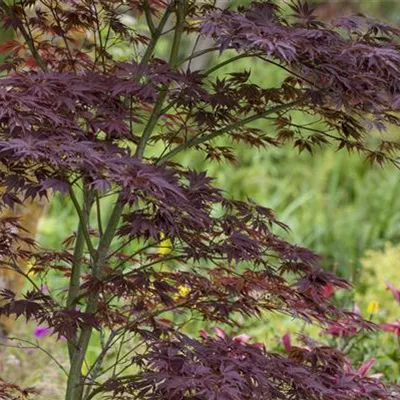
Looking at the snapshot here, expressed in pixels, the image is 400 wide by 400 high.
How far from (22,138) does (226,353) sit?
0.83 meters

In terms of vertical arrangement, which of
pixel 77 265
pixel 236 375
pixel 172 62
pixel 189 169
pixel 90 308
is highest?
pixel 172 62

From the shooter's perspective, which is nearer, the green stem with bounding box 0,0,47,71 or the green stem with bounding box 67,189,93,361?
the green stem with bounding box 0,0,47,71

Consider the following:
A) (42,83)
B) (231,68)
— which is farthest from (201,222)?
(231,68)

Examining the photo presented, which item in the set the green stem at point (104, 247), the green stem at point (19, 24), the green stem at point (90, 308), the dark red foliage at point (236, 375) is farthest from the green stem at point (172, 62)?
the dark red foliage at point (236, 375)

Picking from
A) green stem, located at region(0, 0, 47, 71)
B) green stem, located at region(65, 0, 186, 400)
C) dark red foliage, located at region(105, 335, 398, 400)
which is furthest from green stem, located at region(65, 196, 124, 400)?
green stem, located at region(0, 0, 47, 71)

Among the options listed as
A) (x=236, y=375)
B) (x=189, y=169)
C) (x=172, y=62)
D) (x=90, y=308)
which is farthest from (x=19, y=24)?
(x=236, y=375)

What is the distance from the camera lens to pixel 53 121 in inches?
92.3

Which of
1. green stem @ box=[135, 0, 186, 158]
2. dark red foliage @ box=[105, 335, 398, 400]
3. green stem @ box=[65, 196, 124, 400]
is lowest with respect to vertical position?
dark red foliage @ box=[105, 335, 398, 400]

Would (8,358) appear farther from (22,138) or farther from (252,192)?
(252,192)

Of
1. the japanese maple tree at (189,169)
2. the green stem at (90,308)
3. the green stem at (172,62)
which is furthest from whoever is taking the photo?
the green stem at (90,308)

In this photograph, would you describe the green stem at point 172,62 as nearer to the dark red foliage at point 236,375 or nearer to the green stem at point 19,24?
the green stem at point 19,24

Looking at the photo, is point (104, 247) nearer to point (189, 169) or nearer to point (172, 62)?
point (189, 169)

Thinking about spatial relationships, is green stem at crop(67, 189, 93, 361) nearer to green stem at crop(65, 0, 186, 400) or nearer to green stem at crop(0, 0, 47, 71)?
green stem at crop(65, 0, 186, 400)

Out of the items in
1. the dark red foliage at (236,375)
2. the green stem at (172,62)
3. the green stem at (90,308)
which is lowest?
the dark red foliage at (236,375)
